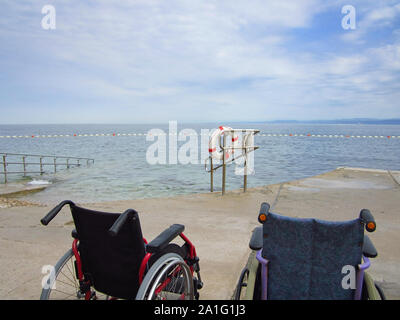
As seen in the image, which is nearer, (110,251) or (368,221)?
(368,221)

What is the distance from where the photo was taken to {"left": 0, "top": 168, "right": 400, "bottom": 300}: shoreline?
3.25m

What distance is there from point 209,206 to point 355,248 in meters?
4.88

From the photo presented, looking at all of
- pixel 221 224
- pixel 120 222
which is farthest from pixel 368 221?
pixel 221 224

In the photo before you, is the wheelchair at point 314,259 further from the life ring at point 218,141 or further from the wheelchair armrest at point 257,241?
A: the life ring at point 218,141

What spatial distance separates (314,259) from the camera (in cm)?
193

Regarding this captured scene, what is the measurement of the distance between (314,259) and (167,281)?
970 millimetres

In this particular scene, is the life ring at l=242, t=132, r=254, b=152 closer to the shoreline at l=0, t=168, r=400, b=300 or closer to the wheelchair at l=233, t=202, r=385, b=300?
the shoreline at l=0, t=168, r=400, b=300

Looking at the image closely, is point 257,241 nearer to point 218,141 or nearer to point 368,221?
point 368,221

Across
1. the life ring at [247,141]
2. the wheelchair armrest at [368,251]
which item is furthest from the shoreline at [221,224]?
the wheelchair armrest at [368,251]

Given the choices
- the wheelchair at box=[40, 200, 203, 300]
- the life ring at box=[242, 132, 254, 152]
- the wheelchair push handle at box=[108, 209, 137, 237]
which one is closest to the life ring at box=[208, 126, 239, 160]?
the life ring at box=[242, 132, 254, 152]

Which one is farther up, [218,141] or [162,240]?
[218,141]

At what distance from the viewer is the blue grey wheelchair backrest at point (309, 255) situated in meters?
1.87

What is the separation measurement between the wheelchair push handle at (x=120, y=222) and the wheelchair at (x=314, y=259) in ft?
2.56

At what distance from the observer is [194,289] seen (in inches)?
99.7
